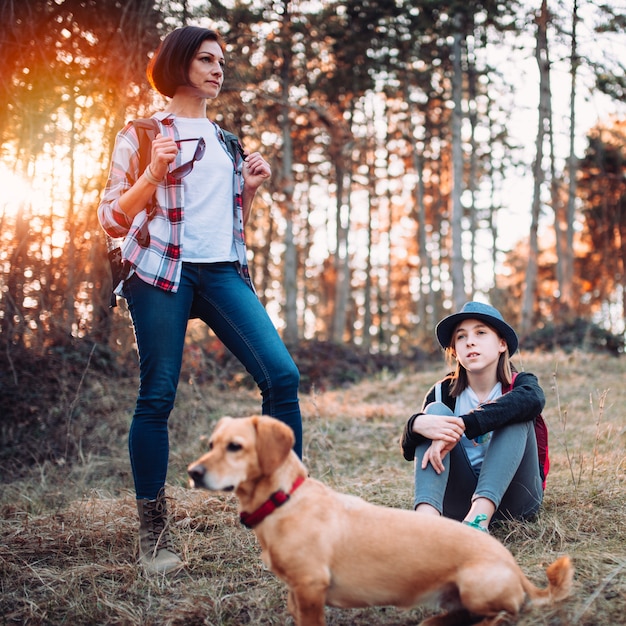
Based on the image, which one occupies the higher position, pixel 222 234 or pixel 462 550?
pixel 222 234

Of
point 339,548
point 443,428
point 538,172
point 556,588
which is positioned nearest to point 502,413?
point 443,428

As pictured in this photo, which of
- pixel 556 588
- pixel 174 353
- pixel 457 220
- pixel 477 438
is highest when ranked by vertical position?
pixel 457 220

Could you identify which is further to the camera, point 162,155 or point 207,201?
point 207,201

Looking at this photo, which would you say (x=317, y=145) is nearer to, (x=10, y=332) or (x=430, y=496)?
(x=10, y=332)

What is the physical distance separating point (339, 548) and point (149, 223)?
1684 millimetres

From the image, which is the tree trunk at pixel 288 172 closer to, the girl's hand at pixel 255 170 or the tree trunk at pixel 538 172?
the tree trunk at pixel 538 172

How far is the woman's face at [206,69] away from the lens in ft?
9.77

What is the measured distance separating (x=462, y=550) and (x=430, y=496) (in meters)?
0.80

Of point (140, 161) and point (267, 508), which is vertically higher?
point (140, 161)

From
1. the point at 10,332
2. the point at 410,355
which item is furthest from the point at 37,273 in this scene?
the point at 410,355

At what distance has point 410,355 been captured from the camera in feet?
49.2

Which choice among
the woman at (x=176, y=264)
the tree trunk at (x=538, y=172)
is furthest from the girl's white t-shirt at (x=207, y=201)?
the tree trunk at (x=538, y=172)

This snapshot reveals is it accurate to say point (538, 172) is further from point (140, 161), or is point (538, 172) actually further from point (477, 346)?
point (140, 161)

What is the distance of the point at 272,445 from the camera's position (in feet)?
6.63
